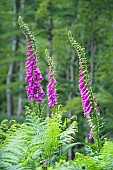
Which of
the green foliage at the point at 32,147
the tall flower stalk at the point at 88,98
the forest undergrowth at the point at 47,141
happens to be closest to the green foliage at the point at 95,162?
the forest undergrowth at the point at 47,141

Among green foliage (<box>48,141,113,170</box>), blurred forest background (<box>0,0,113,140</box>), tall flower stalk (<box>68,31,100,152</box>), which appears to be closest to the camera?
green foliage (<box>48,141,113,170</box>)

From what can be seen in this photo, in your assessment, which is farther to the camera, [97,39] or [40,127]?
[97,39]

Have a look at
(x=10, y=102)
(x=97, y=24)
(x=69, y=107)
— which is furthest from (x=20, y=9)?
(x=69, y=107)

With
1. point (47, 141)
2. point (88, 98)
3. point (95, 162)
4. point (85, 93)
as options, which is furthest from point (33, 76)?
point (95, 162)

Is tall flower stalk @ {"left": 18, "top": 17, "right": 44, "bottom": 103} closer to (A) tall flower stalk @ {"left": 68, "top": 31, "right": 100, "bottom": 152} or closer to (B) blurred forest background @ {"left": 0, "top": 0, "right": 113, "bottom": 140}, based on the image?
(A) tall flower stalk @ {"left": 68, "top": 31, "right": 100, "bottom": 152}

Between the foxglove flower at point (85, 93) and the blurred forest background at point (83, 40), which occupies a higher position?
the blurred forest background at point (83, 40)

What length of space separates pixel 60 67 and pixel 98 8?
5.06 metres

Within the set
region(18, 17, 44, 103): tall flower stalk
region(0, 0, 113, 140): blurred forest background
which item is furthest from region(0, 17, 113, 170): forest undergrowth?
region(0, 0, 113, 140): blurred forest background

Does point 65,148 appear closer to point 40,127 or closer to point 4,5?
point 40,127

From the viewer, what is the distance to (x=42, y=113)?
159 inches

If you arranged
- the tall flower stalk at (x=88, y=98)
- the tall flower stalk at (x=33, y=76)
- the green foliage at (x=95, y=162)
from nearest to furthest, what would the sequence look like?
the green foliage at (x=95, y=162), the tall flower stalk at (x=88, y=98), the tall flower stalk at (x=33, y=76)

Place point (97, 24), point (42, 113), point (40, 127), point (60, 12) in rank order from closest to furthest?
point (40, 127) < point (42, 113) < point (97, 24) < point (60, 12)

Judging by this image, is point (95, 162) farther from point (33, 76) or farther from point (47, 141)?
point (33, 76)

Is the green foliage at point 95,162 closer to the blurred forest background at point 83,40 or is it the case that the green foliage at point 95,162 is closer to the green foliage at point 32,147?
the green foliage at point 32,147
